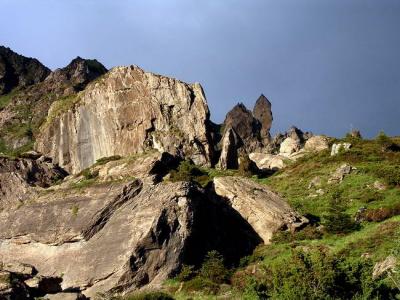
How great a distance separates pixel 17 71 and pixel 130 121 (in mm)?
95075

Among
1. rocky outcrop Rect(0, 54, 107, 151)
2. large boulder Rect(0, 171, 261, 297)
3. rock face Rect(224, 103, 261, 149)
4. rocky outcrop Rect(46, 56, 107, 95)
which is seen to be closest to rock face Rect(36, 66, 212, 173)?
large boulder Rect(0, 171, 261, 297)

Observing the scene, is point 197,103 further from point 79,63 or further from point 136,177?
point 79,63

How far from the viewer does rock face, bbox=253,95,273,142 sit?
18475 centimetres

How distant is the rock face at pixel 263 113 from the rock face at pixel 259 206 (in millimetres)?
126640

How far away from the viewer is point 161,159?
53.7 m

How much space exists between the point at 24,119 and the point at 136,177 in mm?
79326

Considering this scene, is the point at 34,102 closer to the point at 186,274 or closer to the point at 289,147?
the point at 289,147

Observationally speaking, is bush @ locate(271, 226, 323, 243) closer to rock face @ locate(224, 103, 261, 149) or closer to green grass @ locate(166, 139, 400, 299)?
green grass @ locate(166, 139, 400, 299)

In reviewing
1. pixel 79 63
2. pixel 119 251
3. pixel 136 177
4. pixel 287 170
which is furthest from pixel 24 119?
pixel 119 251

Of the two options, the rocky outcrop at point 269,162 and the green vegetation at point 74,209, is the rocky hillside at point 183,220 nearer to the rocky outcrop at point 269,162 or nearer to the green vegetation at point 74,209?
the green vegetation at point 74,209

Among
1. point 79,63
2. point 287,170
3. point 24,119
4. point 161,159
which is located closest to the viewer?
point 161,159

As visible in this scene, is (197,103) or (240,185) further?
(197,103)

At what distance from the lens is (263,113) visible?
192 meters

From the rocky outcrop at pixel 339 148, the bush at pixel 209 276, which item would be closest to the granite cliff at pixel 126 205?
the bush at pixel 209 276
